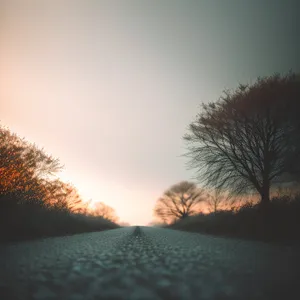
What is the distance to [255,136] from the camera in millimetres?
13883

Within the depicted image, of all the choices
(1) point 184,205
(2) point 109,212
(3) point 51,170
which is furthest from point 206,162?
(2) point 109,212

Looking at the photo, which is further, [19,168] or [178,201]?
[178,201]

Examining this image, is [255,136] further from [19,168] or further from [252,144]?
[19,168]

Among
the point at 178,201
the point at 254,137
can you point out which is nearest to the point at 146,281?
the point at 254,137

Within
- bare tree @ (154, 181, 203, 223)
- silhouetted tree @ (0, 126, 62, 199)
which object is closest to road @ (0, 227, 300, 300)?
silhouetted tree @ (0, 126, 62, 199)

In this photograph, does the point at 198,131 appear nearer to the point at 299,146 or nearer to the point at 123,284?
the point at 299,146

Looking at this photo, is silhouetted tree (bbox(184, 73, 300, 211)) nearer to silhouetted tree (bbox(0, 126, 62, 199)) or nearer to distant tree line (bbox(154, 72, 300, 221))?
distant tree line (bbox(154, 72, 300, 221))

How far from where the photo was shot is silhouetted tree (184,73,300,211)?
13.1m

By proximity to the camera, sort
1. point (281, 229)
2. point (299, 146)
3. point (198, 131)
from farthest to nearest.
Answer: point (198, 131), point (299, 146), point (281, 229)

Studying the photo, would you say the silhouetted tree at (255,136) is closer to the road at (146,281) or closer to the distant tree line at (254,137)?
the distant tree line at (254,137)

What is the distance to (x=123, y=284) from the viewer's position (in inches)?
76.9

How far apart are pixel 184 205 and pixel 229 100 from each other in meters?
38.7

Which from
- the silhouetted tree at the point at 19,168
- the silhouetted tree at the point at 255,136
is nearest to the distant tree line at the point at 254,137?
the silhouetted tree at the point at 255,136

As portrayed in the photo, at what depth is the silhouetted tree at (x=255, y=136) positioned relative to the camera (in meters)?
13.1
